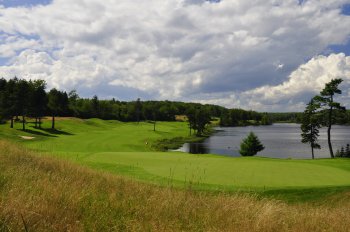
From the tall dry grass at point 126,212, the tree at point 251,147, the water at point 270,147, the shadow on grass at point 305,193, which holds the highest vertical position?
the tall dry grass at point 126,212

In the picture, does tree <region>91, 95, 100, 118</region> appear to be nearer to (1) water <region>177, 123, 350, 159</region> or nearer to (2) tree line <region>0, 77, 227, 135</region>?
(2) tree line <region>0, 77, 227, 135</region>

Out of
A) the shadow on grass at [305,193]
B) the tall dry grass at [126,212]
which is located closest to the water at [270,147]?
the shadow on grass at [305,193]

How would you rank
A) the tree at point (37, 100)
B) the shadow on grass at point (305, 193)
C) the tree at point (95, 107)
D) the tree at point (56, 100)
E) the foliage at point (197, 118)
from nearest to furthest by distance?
the shadow on grass at point (305, 193) < the tree at point (37, 100) < the tree at point (56, 100) < the foliage at point (197, 118) < the tree at point (95, 107)

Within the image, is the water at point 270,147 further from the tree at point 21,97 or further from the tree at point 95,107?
the tree at point 95,107

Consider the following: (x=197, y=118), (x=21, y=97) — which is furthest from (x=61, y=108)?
(x=197, y=118)

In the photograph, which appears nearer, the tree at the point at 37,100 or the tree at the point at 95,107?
the tree at the point at 37,100

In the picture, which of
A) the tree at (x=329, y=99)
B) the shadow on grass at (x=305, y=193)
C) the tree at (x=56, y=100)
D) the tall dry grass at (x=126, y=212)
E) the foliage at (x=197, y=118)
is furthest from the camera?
the foliage at (x=197, y=118)

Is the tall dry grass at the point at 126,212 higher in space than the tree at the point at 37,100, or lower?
lower

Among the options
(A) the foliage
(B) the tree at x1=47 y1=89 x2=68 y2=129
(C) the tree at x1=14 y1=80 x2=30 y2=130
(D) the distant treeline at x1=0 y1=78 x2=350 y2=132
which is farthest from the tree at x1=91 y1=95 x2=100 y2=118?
(C) the tree at x1=14 y1=80 x2=30 y2=130

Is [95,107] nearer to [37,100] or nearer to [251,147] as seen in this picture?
[37,100]

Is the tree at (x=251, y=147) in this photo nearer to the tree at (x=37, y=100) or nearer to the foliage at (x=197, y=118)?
the tree at (x=37, y=100)

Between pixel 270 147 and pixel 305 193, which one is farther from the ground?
pixel 305 193

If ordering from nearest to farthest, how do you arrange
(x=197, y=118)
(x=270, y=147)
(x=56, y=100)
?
(x=270, y=147), (x=56, y=100), (x=197, y=118)

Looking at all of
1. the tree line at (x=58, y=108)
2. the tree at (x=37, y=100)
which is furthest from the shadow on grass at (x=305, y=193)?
the tree at (x=37, y=100)
